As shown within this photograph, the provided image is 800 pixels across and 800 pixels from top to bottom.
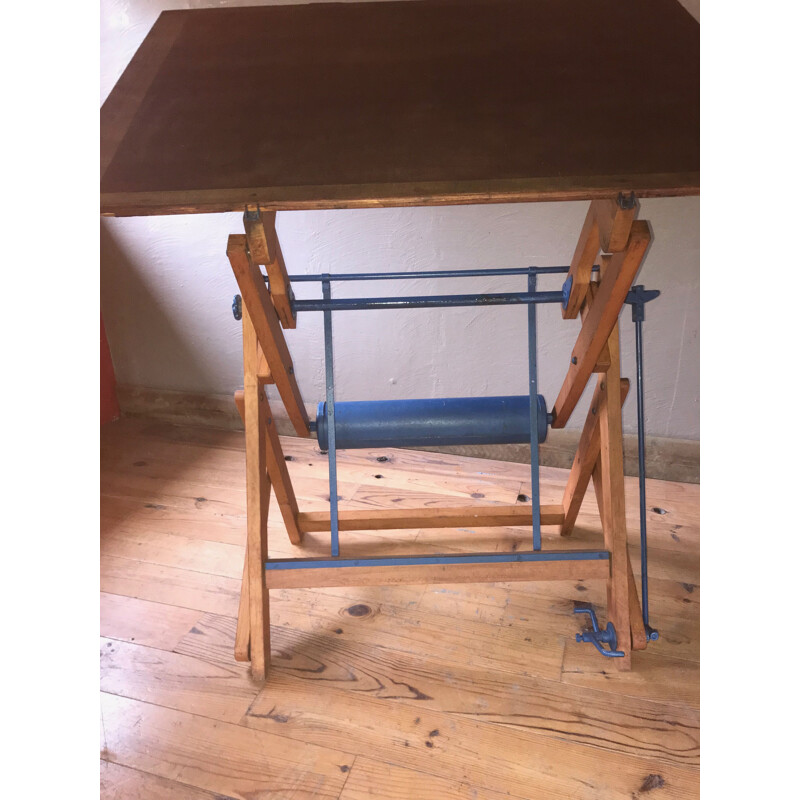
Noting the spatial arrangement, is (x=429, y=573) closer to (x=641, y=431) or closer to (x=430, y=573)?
(x=430, y=573)

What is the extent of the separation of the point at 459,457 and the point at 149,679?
142cm

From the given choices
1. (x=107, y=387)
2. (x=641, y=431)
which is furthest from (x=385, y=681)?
(x=107, y=387)

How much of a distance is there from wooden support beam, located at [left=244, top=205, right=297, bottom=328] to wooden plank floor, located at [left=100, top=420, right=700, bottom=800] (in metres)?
0.79

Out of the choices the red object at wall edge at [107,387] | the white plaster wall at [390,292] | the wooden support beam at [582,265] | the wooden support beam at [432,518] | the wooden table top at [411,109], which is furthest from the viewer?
the red object at wall edge at [107,387]

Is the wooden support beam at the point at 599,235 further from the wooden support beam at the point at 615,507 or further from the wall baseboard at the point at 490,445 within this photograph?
the wall baseboard at the point at 490,445

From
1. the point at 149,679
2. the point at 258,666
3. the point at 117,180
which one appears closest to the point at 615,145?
the point at 117,180

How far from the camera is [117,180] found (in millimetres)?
1230

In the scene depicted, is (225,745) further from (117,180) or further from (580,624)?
(117,180)

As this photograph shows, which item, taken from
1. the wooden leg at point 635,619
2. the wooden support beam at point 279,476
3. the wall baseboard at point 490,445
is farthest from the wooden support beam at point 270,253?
the wall baseboard at point 490,445

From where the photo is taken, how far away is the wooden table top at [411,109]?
47.3 inches

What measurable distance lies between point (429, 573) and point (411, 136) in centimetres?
94

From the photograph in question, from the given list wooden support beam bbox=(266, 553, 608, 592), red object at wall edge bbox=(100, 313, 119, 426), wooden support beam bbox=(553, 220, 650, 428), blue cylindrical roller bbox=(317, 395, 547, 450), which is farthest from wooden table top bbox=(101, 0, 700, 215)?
red object at wall edge bbox=(100, 313, 119, 426)

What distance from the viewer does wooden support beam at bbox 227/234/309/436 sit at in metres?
1.36

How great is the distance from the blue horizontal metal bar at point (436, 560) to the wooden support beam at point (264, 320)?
328 mm
